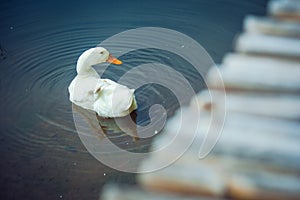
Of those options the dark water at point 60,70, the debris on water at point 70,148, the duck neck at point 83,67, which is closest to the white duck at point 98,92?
the duck neck at point 83,67

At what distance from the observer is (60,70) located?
4.86m

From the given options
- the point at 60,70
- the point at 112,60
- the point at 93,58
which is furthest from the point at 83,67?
the point at 60,70

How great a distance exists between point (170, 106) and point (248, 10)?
1978mm

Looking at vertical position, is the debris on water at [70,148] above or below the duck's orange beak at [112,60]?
below

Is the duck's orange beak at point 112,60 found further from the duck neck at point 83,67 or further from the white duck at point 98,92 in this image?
the duck neck at point 83,67

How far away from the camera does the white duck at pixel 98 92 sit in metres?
4.14

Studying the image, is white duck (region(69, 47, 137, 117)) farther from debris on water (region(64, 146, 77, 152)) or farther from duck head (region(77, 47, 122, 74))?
debris on water (region(64, 146, 77, 152))

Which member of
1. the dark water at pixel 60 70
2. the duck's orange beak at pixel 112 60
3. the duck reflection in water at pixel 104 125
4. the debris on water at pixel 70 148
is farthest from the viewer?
the duck's orange beak at pixel 112 60

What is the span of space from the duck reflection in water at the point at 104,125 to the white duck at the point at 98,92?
5 cm

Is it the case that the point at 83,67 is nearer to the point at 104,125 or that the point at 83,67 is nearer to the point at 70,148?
the point at 104,125

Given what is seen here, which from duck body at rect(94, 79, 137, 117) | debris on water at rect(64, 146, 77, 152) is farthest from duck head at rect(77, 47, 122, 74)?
debris on water at rect(64, 146, 77, 152)

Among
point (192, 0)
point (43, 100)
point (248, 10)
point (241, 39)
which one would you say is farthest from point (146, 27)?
point (241, 39)

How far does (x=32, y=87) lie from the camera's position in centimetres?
460

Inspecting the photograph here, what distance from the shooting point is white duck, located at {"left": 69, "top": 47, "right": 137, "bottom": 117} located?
4141 millimetres
